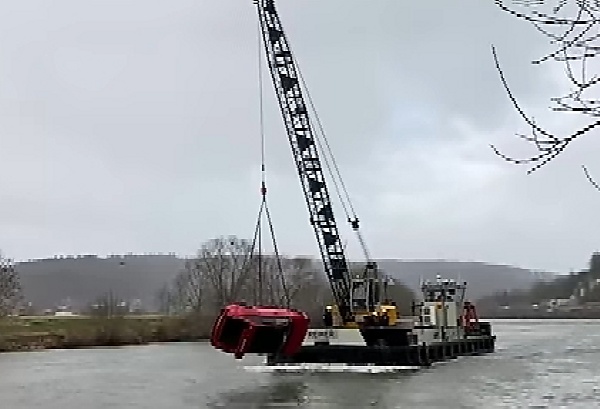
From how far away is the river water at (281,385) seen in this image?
22812mm

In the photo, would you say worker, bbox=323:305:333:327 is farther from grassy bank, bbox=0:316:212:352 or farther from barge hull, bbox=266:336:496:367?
grassy bank, bbox=0:316:212:352

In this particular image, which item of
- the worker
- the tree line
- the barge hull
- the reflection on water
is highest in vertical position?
the tree line

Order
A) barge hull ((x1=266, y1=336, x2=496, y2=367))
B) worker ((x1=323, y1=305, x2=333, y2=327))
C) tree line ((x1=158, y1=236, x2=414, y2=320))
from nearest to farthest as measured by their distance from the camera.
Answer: barge hull ((x1=266, y1=336, x2=496, y2=367)) → worker ((x1=323, y1=305, x2=333, y2=327)) → tree line ((x1=158, y1=236, x2=414, y2=320))

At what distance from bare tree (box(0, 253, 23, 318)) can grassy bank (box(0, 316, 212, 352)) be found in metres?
0.86

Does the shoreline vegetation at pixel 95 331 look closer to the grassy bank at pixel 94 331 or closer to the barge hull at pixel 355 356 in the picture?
the grassy bank at pixel 94 331

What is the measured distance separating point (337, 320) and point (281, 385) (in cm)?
916

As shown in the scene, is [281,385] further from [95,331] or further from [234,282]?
[234,282]

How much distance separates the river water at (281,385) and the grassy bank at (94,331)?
11278 millimetres

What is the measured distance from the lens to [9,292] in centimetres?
6347


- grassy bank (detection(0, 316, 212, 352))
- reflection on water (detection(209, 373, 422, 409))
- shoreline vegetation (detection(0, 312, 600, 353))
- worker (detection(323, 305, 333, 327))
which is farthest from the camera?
grassy bank (detection(0, 316, 212, 352))

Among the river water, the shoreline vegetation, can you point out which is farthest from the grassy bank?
the river water

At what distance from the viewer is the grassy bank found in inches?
2098

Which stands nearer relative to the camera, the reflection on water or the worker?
the reflection on water

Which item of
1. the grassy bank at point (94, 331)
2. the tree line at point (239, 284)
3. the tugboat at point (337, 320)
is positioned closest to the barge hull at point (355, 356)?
the tugboat at point (337, 320)
